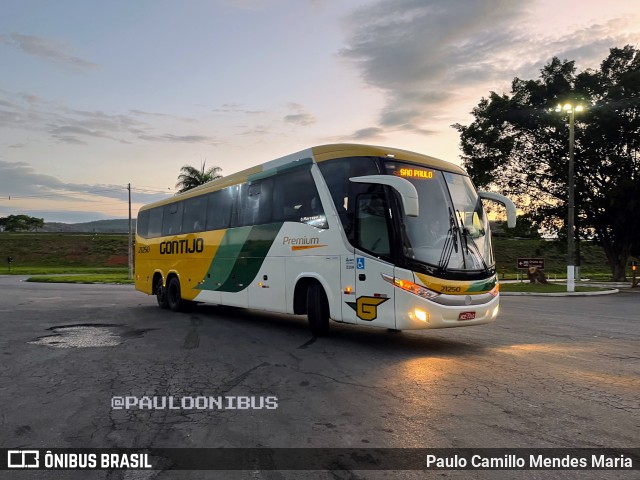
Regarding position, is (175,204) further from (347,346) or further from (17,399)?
(17,399)

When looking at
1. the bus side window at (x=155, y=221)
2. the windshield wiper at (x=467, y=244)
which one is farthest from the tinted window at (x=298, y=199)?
the bus side window at (x=155, y=221)

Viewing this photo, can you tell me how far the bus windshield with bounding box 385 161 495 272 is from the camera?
26.5ft

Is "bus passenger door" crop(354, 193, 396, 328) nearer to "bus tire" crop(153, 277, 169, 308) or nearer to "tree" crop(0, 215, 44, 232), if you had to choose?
"bus tire" crop(153, 277, 169, 308)

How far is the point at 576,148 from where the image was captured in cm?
3158

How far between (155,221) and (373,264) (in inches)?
428

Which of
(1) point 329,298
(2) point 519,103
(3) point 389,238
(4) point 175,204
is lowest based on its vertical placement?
(1) point 329,298

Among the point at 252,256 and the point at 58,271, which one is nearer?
the point at 252,256

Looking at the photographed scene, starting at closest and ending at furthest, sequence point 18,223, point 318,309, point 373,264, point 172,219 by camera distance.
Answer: point 373,264 → point 318,309 → point 172,219 → point 18,223

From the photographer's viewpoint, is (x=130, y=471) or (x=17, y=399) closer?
(x=130, y=471)

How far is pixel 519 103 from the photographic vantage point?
3256 centimetres

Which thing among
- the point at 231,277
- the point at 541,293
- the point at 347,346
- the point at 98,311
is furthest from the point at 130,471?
the point at 541,293

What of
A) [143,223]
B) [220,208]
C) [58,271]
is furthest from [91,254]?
[220,208]

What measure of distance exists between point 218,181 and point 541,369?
32.0 feet

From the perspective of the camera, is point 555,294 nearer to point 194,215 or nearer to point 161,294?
point 194,215
